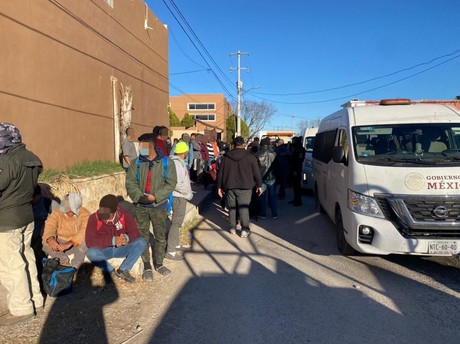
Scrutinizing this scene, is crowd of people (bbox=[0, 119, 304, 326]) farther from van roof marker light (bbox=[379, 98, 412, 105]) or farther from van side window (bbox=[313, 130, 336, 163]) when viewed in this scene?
van roof marker light (bbox=[379, 98, 412, 105])

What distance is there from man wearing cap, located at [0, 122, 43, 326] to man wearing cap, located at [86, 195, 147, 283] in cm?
90

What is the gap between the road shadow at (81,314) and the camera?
3.51 metres

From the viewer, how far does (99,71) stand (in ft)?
35.6

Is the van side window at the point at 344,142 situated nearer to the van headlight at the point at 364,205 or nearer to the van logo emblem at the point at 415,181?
the van headlight at the point at 364,205

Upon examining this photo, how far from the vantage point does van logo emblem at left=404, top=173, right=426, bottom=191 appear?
476 cm

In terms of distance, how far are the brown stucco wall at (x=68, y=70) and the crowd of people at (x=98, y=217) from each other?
3.31 m

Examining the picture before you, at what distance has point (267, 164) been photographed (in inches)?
329

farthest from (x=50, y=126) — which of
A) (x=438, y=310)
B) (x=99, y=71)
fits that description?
(x=438, y=310)

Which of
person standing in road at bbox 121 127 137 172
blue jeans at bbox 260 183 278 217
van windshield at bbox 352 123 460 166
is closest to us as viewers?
van windshield at bbox 352 123 460 166

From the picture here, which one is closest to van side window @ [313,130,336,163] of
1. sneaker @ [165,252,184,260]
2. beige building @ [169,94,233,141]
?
sneaker @ [165,252,184,260]

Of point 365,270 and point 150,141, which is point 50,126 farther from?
point 365,270

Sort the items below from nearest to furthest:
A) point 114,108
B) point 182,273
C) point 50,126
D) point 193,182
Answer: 1. point 182,273
2. point 50,126
3. point 114,108
4. point 193,182

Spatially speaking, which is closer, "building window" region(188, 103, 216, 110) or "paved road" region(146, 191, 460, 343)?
"paved road" region(146, 191, 460, 343)

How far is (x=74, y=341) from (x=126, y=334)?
0.45m
